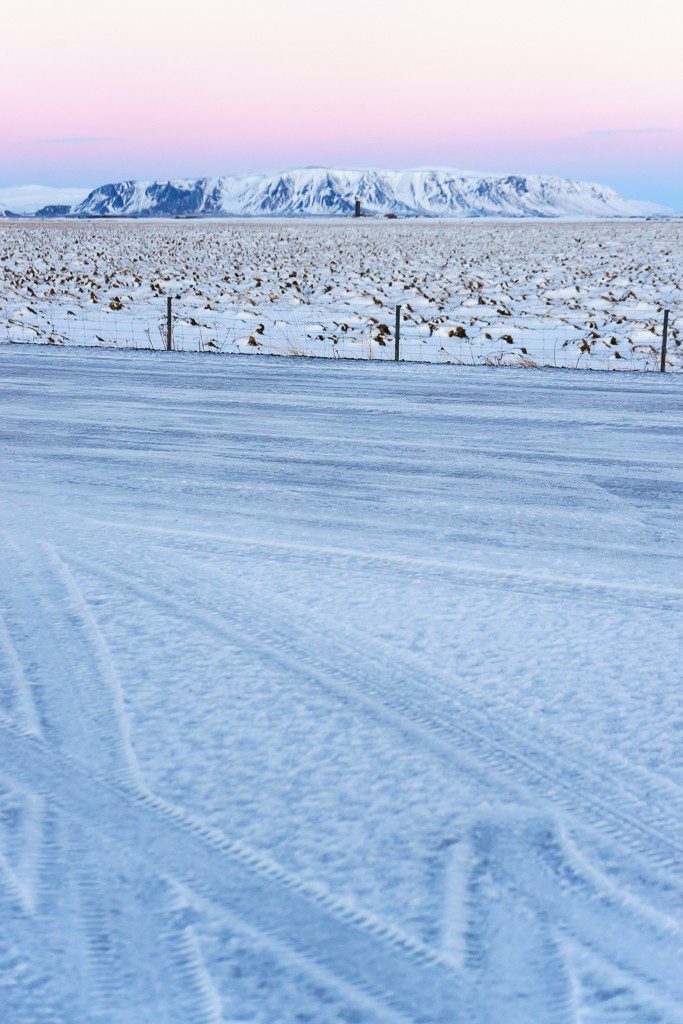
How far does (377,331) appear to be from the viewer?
61.2 ft

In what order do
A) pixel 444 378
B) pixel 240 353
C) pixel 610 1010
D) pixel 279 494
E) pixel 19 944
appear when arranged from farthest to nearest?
pixel 240 353 → pixel 444 378 → pixel 279 494 → pixel 19 944 → pixel 610 1010

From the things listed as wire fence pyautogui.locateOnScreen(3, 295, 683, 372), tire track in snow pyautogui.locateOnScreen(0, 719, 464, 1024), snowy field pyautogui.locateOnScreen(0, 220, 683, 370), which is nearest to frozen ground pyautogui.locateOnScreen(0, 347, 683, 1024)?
tire track in snow pyautogui.locateOnScreen(0, 719, 464, 1024)

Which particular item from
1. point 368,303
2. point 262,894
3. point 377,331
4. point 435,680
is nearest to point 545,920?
point 262,894

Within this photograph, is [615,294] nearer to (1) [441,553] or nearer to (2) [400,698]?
(1) [441,553]

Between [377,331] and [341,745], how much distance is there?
51.0ft

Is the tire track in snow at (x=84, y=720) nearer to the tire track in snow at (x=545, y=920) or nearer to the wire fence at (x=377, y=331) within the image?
the tire track in snow at (x=545, y=920)

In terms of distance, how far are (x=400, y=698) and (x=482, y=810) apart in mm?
820

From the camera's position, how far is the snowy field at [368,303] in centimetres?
1698

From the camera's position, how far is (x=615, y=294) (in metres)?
25.7

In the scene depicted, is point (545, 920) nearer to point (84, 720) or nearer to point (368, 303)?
point (84, 720)

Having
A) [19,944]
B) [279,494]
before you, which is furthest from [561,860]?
[279,494]

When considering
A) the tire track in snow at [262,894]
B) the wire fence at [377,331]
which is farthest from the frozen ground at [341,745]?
the wire fence at [377,331]

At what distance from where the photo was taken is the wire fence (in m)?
15.9

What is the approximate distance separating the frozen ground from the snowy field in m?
8.61
